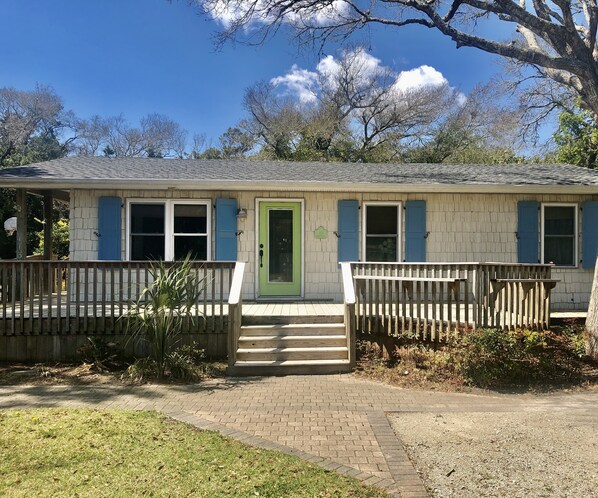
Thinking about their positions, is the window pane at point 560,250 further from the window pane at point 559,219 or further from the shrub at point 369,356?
the shrub at point 369,356

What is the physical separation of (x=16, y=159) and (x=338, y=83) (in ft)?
72.0

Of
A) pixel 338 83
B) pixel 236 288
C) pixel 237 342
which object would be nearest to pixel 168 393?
pixel 237 342

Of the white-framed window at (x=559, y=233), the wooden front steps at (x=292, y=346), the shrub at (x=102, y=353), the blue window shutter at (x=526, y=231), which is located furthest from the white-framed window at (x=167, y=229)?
the white-framed window at (x=559, y=233)

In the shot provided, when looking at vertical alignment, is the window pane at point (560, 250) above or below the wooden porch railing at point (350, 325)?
above

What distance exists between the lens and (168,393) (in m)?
5.30

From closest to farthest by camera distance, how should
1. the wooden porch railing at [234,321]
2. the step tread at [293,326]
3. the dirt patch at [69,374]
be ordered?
the dirt patch at [69,374] < the wooden porch railing at [234,321] < the step tread at [293,326]

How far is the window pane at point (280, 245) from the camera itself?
933 centimetres

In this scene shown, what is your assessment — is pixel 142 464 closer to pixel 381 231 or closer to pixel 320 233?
Result: pixel 320 233

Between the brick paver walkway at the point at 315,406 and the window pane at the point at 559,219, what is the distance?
5.25 meters

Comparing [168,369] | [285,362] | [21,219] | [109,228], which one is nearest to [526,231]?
[285,362]

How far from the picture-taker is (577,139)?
62.3 ft

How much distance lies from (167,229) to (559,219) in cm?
860

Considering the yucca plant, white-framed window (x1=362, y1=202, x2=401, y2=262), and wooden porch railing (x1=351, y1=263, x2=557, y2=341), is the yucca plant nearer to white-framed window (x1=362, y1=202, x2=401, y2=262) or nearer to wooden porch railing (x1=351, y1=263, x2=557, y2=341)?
wooden porch railing (x1=351, y1=263, x2=557, y2=341)

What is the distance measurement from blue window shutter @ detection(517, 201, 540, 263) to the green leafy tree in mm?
11397
